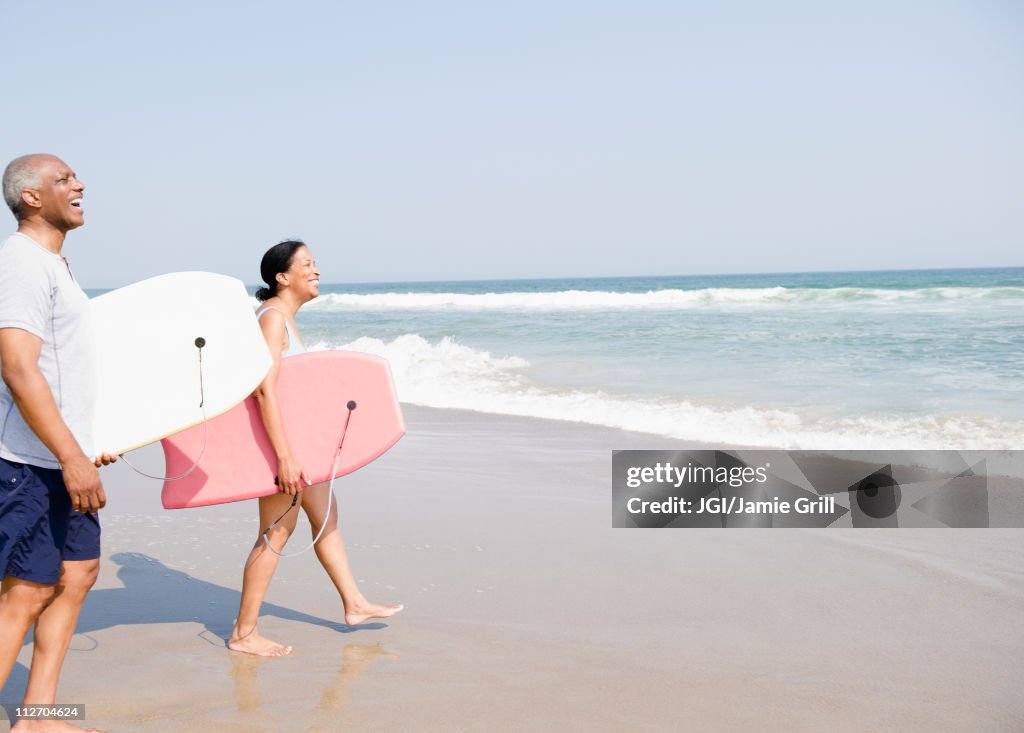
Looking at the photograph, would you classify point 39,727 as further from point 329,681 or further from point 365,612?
point 365,612

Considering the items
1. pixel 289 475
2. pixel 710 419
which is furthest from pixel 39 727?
pixel 710 419

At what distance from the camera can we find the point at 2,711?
8.82 ft

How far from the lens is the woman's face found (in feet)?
10.8

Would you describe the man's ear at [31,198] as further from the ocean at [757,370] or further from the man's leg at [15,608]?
the ocean at [757,370]

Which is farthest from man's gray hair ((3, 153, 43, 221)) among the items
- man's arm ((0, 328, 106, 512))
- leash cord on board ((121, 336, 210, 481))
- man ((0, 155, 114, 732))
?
leash cord on board ((121, 336, 210, 481))

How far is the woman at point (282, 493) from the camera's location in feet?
10.2

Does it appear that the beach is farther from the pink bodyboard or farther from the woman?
the pink bodyboard

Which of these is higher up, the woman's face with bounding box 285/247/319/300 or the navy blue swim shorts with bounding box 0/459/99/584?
the woman's face with bounding box 285/247/319/300

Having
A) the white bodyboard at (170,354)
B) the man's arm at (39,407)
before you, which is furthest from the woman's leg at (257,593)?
Result: the man's arm at (39,407)

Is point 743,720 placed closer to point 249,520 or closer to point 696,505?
point 696,505

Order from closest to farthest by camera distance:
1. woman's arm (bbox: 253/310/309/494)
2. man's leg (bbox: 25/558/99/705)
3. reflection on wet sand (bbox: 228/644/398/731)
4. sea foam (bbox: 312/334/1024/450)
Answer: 1. man's leg (bbox: 25/558/99/705)
2. reflection on wet sand (bbox: 228/644/398/731)
3. woman's arm (bbox: 253/310/309/494)
4. sea foam (bbox: 312/334/1024/450)

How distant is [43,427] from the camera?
2.22m

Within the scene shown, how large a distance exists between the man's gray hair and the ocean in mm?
5493

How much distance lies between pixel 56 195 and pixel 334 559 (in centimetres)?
164
